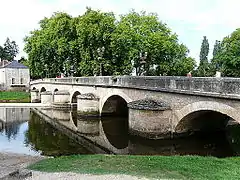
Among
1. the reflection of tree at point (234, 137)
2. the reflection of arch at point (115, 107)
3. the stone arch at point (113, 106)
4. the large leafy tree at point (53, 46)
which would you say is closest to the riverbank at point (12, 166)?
the reflection of tree at point (234, 137)

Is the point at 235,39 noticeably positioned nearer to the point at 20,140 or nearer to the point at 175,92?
the point at 175,92

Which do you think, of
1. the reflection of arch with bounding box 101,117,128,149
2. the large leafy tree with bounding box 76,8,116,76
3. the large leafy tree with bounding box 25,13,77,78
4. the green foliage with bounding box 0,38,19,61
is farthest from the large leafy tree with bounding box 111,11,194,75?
the green foliage with bounding box 0,38,19,61

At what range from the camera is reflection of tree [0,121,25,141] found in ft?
60.5

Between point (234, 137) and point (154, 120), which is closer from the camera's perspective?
point (154, 120)

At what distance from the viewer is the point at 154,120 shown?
14984 mm

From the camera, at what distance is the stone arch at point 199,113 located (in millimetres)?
11469

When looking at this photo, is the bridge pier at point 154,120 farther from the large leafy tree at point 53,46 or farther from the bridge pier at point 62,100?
the large leafy tree at point 53,46

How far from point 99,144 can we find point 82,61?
18662 mm

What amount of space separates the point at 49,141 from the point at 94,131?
3661 millimetres

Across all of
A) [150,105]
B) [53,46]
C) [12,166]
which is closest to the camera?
[12,166]

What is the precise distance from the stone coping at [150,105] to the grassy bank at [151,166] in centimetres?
513

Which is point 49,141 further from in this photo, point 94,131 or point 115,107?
point 115,107

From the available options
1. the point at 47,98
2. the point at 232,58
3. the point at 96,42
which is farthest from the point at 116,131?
the point at 232,58

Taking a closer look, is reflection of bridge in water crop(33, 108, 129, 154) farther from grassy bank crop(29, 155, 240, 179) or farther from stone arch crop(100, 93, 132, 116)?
grassy bank crop(29, 155, 240, 179)
